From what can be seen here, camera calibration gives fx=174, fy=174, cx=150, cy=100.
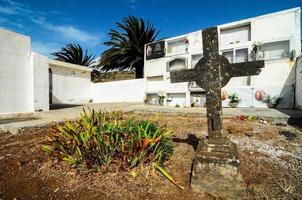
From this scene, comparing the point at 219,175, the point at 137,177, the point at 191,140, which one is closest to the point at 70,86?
the point at 191,140

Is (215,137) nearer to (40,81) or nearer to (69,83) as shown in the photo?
(40,81)

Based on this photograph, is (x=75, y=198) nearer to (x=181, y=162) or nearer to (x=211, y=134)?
(x=181, y=162)

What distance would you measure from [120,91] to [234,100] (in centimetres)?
1194

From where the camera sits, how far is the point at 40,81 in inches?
376

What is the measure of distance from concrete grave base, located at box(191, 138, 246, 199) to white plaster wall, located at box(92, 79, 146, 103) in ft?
51.7

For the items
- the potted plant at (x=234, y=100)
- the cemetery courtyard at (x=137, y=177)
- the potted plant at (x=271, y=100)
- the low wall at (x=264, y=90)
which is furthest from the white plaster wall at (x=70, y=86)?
the potted plant at (x=271, y=100)

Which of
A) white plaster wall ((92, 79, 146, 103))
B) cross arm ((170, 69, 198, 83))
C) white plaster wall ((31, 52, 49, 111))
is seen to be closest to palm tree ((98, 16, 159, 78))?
white plaster wall ((92, 79, 146, 103))

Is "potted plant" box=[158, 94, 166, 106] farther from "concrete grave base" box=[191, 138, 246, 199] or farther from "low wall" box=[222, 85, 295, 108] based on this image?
"concrete grave base" box=[191, 138, 246, 199]

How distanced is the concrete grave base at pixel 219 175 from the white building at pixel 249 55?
11186 mm

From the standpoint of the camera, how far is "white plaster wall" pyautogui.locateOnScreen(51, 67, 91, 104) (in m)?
16.5

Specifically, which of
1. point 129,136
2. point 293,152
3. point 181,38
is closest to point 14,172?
point 129,136

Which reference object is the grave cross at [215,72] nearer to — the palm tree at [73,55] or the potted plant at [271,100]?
the potted plant at [271,100]

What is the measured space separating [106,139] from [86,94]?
1846cm

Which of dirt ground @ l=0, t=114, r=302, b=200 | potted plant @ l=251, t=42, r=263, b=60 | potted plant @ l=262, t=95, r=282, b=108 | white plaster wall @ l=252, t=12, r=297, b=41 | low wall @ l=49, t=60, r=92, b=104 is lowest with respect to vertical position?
dirt ground @ l=0, t=114, r=302, b=200
